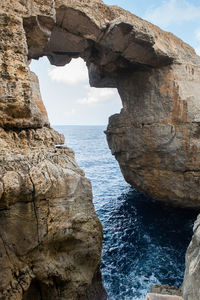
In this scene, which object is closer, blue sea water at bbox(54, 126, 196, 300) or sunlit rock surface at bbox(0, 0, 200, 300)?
sunlit rock surface at bbox(0, 0, 200, 300)

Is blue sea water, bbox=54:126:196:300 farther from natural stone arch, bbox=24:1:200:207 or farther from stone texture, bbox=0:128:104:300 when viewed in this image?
stone texture, bbox=0:128:104:300

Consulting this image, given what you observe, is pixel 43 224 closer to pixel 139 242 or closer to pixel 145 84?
pixel 139 242

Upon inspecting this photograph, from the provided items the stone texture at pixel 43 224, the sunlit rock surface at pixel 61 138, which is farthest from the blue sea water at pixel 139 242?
the stone texture at pixel 43 224

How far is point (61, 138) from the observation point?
6.97 meters

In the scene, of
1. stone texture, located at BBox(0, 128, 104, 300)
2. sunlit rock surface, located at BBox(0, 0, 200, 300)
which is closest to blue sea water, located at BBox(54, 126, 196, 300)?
sunlit rock surface, located at BBox(0, 0, 200, 300)

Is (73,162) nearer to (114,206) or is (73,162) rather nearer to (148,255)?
(148,255)

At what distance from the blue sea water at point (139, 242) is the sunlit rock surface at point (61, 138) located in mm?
1331

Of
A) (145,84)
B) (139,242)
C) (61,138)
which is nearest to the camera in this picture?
(61,138)

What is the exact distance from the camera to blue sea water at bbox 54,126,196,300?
26.9 feet

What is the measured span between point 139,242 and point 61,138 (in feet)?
22.3

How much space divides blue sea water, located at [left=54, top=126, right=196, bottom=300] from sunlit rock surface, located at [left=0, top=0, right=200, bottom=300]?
133 centimetres

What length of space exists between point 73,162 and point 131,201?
33.6 ft

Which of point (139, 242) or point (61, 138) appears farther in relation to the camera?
point (139, 242)

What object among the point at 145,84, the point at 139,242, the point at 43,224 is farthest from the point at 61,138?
the point at 145,84
